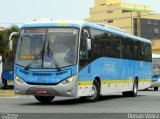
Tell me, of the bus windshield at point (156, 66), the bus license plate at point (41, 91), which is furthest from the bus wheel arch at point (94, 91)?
the bus windshield at point (156, 66)

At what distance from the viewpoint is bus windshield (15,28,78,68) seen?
1930 centimetres

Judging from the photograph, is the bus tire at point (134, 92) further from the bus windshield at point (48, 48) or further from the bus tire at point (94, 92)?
the bus windshield at point (48, 48)

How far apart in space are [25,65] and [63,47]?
5.64 ft

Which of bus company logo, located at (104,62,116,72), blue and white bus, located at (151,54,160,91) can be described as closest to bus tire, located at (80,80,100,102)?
bus company logo, located at (104,62,116,72)

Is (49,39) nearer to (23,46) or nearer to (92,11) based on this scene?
(23,46)

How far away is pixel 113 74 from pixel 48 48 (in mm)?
5436

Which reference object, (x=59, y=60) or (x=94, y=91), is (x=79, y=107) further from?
(x=94, y=91)

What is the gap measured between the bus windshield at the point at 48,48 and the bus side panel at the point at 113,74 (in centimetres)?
101

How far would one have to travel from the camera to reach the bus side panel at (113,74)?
2027 cm

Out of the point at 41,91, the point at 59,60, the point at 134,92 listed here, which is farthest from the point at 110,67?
the point at 41,91

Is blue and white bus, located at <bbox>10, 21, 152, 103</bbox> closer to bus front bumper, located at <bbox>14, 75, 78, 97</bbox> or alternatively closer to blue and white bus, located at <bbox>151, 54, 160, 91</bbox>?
bus front bumper, located at <bbox>14, 75, 78, 97</bbox>

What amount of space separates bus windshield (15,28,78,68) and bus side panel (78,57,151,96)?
1014 mm

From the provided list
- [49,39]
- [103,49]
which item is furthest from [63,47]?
[103,49]

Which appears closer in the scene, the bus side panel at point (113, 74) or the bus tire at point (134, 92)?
the bus side panel at point (113, 74)
